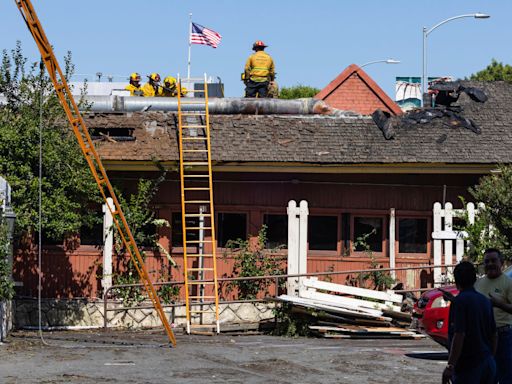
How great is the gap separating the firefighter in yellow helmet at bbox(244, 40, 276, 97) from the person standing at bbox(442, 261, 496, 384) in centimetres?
1847

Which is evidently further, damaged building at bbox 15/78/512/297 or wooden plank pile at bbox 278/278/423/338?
damaged building at bbox 15/78/512/297

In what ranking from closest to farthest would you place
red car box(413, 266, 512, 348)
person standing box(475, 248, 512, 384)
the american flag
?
person standing box(475, 248, 512, 384) < red car box(413, 266, 512, 348) < the american flag

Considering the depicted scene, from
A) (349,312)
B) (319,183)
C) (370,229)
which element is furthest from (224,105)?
(349,312)

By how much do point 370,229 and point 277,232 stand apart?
7.04ft

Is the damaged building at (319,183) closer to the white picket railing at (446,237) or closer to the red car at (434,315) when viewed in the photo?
the white picket railing at (446,237)

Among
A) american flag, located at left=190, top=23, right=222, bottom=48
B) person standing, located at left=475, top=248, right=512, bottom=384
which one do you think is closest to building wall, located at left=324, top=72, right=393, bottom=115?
american flag, located at left=190, top=23, right=222, bottom=48

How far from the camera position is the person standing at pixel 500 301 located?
11.1 m

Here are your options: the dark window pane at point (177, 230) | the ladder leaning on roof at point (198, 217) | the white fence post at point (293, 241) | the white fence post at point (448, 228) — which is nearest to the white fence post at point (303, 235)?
the white fence post at point (293, 241)

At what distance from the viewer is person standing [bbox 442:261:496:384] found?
375 inches

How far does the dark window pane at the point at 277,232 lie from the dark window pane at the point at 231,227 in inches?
20.8

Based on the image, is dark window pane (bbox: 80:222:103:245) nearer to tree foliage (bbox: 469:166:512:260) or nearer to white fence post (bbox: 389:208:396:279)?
white fence post (bbox: 389:208:396:279)

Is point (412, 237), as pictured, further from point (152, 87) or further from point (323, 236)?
point (152, 87)

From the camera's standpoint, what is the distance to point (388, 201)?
24516mm

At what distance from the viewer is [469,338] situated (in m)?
9.59
